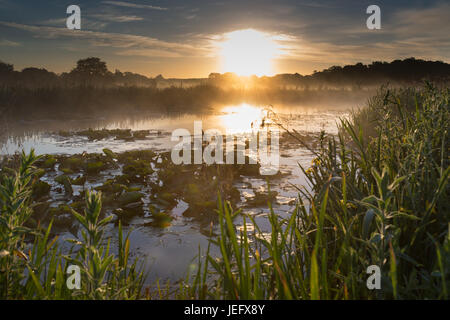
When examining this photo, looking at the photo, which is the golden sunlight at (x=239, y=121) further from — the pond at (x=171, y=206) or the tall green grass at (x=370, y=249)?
the tall green grass at (x=370, y=249)

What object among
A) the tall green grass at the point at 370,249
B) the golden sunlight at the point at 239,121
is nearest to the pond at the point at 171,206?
the tall green grass at the point at 370,249

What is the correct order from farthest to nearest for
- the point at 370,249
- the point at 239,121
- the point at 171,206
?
the point at 239,121 < the point at 171,206 < the point at 370,249

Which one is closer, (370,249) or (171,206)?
(370,249)

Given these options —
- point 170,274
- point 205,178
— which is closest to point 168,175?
point 205,178

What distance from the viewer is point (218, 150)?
23.3 feet

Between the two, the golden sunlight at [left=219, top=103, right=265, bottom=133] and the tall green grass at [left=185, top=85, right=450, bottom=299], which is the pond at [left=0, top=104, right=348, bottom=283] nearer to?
the tall green grass at [left=185, top=85, right=450, bottom=299]

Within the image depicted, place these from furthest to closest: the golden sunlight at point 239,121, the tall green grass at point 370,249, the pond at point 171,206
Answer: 1. the golden sunlight at point 239,121
2. the pond at point 171,206
3. the tall green grass at point 370,249

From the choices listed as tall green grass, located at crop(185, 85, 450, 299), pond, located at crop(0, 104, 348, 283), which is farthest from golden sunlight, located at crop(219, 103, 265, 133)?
tall green grass, located at crop(185, 85, 450, 299)

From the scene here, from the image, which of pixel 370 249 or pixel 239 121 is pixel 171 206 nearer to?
pixel 370 249

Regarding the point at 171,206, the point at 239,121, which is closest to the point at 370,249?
the point at 171,206

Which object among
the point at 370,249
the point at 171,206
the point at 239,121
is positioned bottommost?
the point at 171,206

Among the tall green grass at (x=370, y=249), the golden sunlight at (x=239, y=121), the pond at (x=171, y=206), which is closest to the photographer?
the tall green grass at (x=370, y=249)

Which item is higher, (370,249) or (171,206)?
(370,249)
